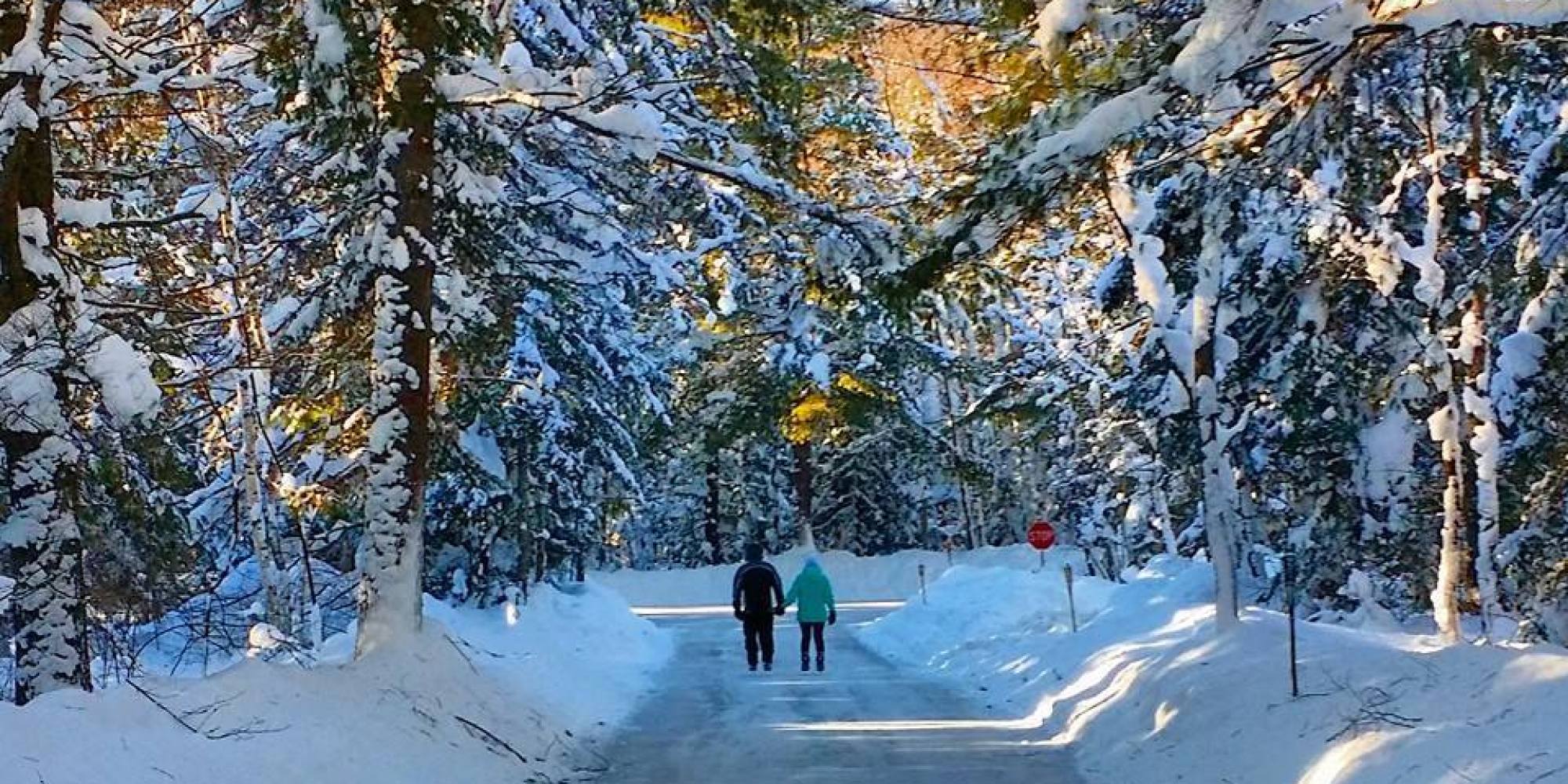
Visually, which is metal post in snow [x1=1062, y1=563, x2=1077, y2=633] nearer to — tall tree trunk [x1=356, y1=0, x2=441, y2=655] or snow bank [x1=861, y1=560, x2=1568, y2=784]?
snow bank [x1=861, y1=560, x2=1568, y2=784]

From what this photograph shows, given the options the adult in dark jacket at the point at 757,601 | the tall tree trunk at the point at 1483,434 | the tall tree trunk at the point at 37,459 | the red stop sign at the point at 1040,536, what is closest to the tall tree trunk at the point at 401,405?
the tall tree trunk at the point at 37,459

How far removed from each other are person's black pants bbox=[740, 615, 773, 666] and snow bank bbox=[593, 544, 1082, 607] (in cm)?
2165

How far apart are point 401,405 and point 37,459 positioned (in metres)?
3.89

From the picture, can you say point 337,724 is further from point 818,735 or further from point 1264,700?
point 1264,700

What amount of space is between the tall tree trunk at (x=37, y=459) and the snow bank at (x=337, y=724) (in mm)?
609

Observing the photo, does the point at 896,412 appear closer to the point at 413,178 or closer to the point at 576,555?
the point at 576,555

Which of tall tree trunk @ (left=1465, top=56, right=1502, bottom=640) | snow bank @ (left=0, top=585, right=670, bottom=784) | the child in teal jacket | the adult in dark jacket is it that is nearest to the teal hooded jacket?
the child in teal jacket

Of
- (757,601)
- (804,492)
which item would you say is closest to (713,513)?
(804,492)

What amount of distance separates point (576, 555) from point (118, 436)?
20230 mm

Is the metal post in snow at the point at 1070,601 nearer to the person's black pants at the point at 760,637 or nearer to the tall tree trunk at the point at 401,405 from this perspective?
the person's black pants at the point at 760,637

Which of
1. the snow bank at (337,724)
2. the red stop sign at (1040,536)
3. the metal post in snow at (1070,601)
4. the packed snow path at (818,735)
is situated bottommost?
the packed snow path at (818,735)

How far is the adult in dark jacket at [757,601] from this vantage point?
67.1 feet

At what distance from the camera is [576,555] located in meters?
30.1

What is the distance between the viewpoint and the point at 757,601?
20.5m
